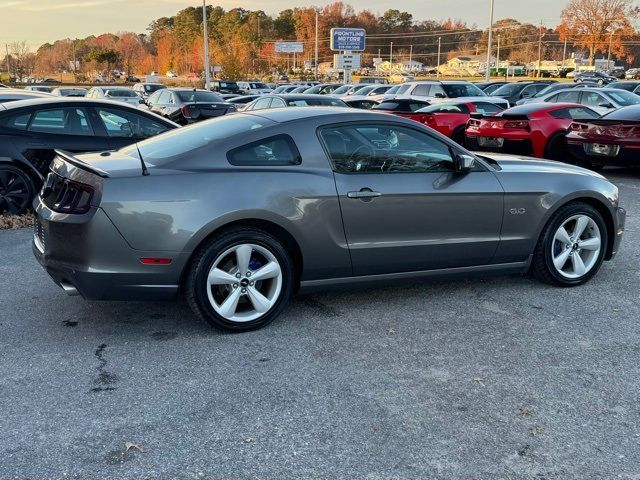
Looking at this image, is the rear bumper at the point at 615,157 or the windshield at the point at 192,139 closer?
the windshield at the point at 192,139

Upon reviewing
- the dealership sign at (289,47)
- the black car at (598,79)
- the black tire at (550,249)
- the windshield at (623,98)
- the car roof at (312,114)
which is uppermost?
the dealership sign at (289,47)

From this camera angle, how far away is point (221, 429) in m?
3.17

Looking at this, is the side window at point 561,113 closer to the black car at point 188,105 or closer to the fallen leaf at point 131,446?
the black car at point 188,105

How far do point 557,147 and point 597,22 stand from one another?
225ft

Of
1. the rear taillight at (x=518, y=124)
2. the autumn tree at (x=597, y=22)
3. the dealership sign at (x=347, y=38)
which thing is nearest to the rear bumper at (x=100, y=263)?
the rear taillight at (x=518, y=124)

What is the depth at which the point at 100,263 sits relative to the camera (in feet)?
13.1

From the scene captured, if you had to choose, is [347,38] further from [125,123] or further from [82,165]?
[82,165]

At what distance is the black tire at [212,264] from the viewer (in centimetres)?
418

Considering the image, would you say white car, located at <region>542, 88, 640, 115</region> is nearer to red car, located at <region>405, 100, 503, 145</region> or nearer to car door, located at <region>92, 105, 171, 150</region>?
red car, located at <region>405, 100, 503, 145</region>

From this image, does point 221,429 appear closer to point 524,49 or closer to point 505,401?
point 505,401

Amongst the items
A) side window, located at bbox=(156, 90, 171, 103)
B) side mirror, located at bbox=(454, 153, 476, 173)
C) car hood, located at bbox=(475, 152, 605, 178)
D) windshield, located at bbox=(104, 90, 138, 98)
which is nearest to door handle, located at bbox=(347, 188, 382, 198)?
side mirror, located at bbox=(454, 153, 476, 173)

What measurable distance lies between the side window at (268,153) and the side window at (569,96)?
14.7 m

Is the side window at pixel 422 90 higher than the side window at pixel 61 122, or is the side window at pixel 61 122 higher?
the side window at pixel 422 90

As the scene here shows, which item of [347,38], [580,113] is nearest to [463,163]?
[580,113]
